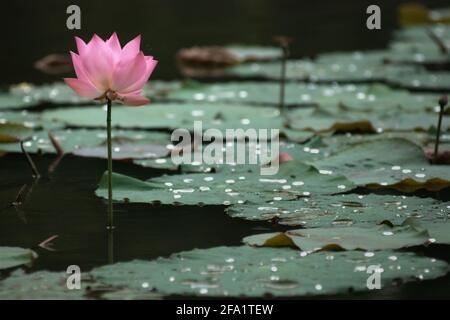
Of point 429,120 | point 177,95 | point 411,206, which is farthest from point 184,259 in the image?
point 177,95

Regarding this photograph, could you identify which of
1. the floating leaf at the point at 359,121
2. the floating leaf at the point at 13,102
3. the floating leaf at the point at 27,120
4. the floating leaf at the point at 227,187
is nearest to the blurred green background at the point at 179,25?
the floating leaf at the point at 13,102

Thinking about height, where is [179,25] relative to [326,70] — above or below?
above

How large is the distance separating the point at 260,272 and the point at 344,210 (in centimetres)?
56

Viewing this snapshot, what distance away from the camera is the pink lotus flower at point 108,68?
2.36 metres

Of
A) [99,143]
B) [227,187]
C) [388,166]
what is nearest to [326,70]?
[99,143]

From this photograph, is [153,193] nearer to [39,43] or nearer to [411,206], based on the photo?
[411,206]

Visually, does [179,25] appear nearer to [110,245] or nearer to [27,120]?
[27,120]

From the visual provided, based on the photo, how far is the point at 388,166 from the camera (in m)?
3.02

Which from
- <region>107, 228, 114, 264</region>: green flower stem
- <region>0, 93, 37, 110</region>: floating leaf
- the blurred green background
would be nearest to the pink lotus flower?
<region>107, 228, 114, 264</region>: green flower stem

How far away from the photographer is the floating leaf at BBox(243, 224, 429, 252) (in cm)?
219

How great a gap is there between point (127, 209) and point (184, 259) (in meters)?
0.60

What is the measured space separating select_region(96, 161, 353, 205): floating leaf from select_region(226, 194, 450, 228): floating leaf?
74mm

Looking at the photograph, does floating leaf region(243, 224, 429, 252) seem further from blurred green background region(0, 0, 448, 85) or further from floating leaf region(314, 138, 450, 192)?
blurred green background region(0, 0, 448, 85)

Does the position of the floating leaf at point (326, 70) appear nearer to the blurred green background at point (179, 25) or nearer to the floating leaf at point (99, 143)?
the blurred green background at point (179, 25)
